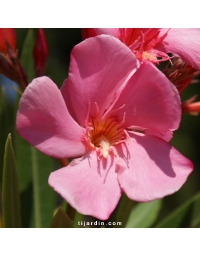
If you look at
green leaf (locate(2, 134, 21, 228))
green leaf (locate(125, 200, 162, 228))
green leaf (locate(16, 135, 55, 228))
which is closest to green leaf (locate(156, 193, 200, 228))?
green leaf (locate(125, 200, 162, 228))

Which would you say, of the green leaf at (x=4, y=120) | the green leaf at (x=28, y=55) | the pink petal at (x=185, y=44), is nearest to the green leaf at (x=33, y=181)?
the green leaf at (x=4, y=120)

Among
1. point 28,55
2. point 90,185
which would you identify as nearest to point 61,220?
point 90,185

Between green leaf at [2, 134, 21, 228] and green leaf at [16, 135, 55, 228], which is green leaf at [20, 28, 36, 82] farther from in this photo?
green leaf at [2, 134, 21, 228]
